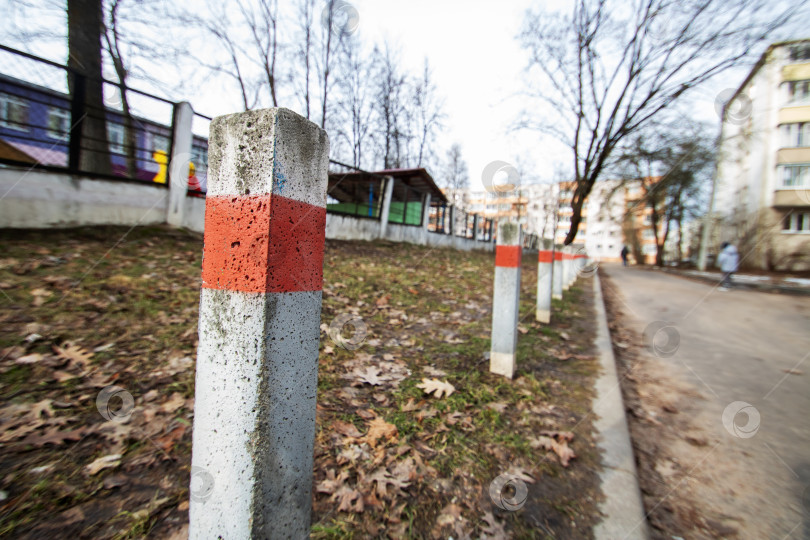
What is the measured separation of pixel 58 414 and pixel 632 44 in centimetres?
2148

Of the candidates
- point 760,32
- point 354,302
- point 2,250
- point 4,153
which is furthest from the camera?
point 760,32

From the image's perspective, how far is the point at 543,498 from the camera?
1.89m

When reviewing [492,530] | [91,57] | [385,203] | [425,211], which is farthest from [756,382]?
[425,211]

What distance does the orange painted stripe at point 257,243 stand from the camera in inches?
39.7

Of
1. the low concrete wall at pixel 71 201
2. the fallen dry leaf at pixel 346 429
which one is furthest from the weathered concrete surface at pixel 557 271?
the low concrete wall at pixel 71 201

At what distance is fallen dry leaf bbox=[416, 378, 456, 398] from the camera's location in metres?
2.86

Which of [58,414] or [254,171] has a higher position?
[254,171]

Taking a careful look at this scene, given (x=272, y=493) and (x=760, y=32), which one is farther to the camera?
(x=760, y=32)

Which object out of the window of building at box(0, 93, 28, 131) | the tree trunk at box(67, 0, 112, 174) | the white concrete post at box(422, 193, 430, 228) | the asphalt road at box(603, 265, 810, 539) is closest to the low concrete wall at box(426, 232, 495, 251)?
the white concrete post at box(422, 193, 430, 228)

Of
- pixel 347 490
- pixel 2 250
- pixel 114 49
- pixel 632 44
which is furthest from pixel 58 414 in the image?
pixel 632 44

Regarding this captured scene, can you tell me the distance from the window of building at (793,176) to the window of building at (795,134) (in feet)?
5.67

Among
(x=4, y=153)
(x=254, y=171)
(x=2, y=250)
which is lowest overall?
(x=2, y=250)

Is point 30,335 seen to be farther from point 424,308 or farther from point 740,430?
point 740,430

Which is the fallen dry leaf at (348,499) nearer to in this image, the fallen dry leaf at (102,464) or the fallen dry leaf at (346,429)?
the fallen dry leaf at (346,429)
